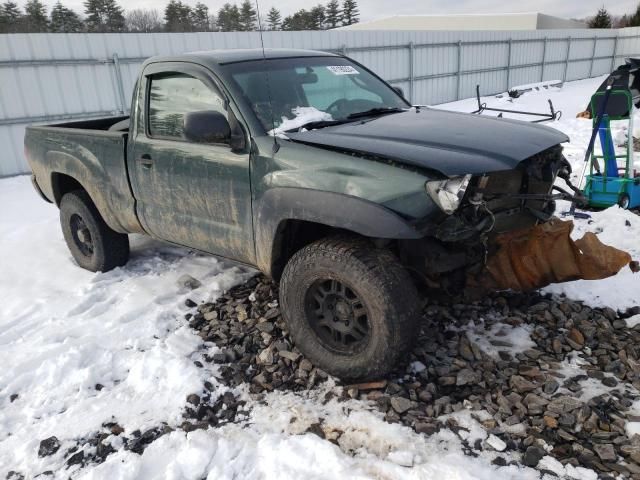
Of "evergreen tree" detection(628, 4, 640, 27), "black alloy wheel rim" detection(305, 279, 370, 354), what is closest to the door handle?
"black alloy wheel rim" detection(305, 279, 370, 354)

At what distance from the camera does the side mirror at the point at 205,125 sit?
3076 mm

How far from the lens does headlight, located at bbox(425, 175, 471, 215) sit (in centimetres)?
261

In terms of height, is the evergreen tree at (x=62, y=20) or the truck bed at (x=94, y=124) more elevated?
the evergreen tree at (x=62, y=20)

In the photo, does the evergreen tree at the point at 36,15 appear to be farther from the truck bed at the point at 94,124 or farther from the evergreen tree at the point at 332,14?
the truck bed at the point at 94,124

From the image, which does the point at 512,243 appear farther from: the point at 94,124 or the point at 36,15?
the point at 36,15

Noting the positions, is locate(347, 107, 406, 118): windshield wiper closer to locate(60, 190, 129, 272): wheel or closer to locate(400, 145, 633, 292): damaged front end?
locate(400, 145, 633, 292): damaged front end

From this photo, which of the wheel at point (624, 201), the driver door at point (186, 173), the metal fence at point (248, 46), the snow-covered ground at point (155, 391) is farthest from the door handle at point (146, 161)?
the metal fence at point (248, 46)

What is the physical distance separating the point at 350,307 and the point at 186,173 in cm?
153

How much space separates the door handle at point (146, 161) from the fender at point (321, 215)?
1.15m

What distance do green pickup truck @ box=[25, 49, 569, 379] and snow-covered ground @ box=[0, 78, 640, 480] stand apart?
19.5 inches

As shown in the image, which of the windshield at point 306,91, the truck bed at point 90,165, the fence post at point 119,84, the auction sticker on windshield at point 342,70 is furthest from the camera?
the fence post at point 119,84

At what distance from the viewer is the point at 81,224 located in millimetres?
4918

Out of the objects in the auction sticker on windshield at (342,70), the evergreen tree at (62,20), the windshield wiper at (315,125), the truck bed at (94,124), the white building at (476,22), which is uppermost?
the evergreen tree at (62,20)

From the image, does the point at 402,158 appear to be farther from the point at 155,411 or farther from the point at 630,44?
the point at 630,44
